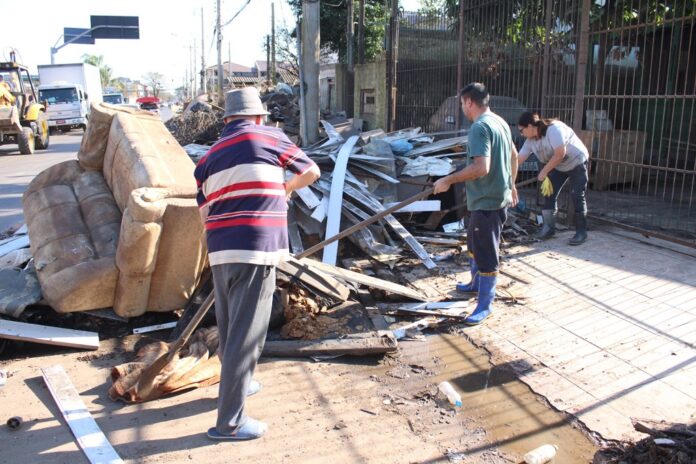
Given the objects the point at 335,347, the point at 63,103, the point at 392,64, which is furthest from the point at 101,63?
the point at 335,347

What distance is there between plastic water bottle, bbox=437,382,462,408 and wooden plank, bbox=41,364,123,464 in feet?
6.38

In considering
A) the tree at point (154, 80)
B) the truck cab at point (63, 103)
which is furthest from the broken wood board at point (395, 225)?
the tree at point (154, 80)

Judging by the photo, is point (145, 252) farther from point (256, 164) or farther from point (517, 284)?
point (517, 284)

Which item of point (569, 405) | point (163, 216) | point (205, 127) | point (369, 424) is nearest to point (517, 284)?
point (569, 405)

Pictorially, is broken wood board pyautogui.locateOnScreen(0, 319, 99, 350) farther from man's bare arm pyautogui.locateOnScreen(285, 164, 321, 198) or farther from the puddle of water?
the puddle of water

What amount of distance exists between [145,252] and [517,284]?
3.52 m

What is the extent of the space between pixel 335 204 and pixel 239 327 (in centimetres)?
382

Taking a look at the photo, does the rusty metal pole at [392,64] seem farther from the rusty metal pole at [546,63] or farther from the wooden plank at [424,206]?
the wooden plank at [424,206]

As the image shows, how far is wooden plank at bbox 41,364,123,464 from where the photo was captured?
10.1 ft

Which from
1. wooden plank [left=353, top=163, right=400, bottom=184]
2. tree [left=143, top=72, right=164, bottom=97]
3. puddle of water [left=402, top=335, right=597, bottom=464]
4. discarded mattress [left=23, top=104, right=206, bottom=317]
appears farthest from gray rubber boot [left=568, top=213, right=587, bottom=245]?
tree [left=143, top=72, right=164, bottom=97]

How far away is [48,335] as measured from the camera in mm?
4297

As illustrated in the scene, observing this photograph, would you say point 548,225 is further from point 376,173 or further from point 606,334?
point 606,334

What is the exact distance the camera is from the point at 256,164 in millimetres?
3066

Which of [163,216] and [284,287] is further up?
[163,216]
